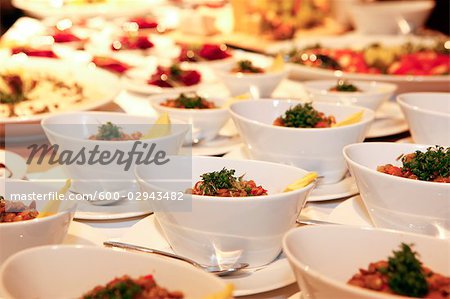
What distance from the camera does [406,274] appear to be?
0.99m

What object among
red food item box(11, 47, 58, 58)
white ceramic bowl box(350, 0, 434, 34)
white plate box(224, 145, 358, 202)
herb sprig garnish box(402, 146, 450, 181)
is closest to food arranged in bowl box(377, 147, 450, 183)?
herb sprig garnish box(402, 146, 450, 181)

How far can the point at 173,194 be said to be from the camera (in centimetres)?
119

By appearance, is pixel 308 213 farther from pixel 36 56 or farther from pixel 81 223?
pixel 36 56

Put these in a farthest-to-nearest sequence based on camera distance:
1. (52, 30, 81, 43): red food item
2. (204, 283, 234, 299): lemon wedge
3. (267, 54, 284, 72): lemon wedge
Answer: (52, 30, 81, 43): red food item → (267, 54, 284, 72): lemon wedge → (204, 283, 234, 299): lemon wedge

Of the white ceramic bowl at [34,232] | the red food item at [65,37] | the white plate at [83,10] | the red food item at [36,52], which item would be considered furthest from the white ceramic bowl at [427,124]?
the white plate at [83,10]

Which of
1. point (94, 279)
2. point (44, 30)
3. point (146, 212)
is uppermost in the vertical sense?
point (94, 279)

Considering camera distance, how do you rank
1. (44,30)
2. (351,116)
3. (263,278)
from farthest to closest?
(44,30) → (351,116) → (263,278)

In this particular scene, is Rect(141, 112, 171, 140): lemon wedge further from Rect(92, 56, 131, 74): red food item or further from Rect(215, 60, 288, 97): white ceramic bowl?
Rect(92, 56, 131, 74): red food item

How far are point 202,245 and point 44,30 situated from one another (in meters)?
2.59

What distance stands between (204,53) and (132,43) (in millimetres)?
492

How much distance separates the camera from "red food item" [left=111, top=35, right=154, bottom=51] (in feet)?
10.4

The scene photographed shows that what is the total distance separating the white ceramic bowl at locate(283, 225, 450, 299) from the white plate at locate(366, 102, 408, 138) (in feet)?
2.99

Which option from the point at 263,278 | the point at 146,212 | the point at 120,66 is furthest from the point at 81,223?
the point at 120,66

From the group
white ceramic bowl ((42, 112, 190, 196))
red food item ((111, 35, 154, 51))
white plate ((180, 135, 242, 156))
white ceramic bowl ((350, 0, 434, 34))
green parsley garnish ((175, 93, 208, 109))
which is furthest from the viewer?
white ceramic bowl ((350, 0, 434, 34))
